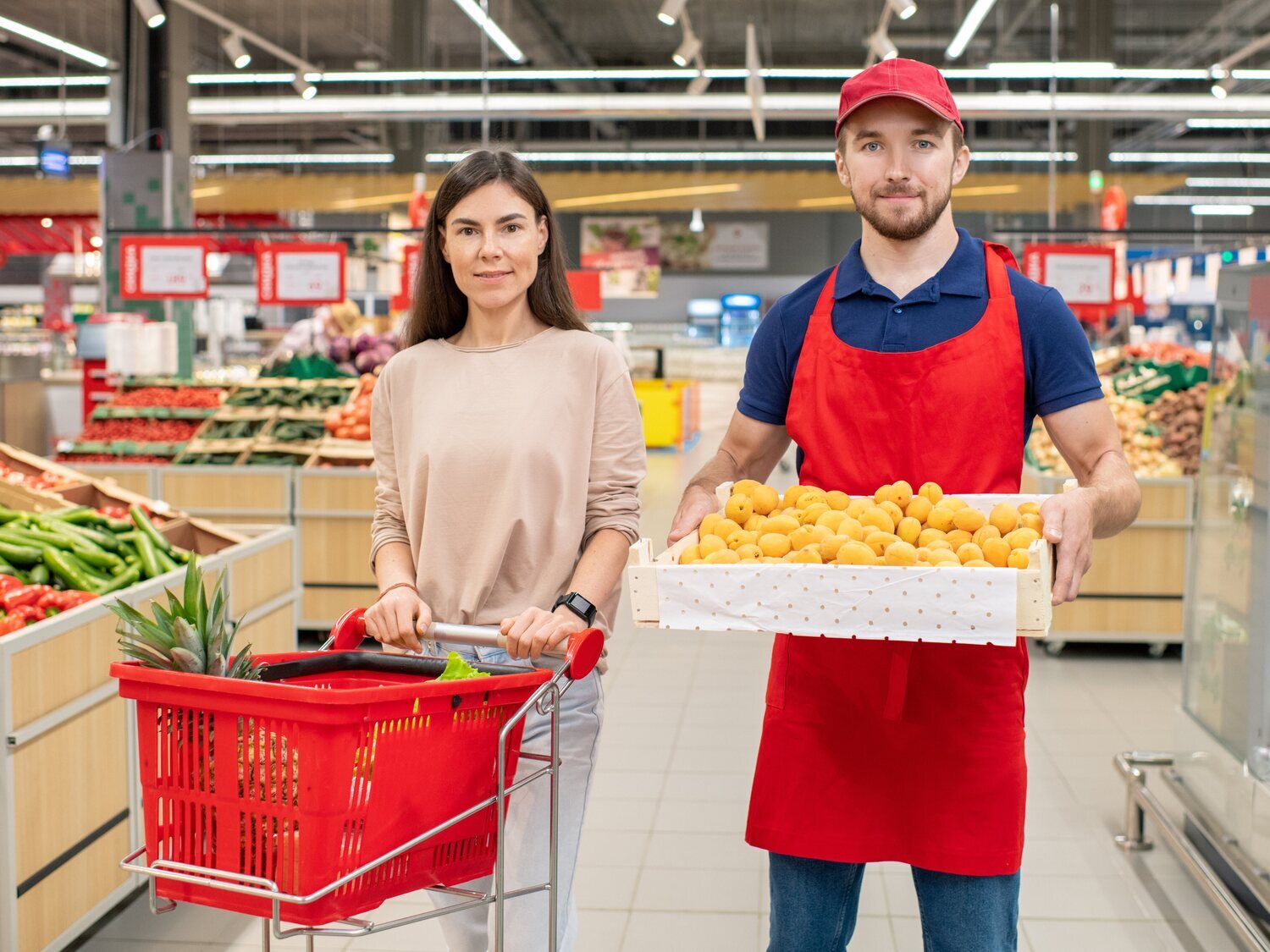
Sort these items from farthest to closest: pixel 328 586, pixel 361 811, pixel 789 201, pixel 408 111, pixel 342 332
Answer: pixel 789 201
pixel 408 111
pixel 342 332
pixel 328 586
pixel 361 811

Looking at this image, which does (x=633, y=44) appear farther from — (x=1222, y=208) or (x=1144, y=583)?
(x=1144, y=583)

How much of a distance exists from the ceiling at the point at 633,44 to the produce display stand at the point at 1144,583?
7.60 metres

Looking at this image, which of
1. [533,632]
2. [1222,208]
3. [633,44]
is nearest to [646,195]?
[633,44]

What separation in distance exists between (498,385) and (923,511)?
2.50 ft

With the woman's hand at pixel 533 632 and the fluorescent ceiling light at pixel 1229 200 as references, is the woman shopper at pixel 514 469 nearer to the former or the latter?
the woman's hand at pixel 533 632

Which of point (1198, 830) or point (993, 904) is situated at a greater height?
point (993, 904)

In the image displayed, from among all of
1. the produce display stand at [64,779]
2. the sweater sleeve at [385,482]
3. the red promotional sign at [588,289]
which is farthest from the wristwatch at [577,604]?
the red promotional sign at [588,289]

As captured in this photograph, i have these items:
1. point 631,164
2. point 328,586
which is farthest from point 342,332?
point 631,164

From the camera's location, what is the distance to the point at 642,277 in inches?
1004

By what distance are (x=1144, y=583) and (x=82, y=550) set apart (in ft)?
17.2

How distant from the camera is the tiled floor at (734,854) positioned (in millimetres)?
3723

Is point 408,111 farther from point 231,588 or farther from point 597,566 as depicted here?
point 597,566

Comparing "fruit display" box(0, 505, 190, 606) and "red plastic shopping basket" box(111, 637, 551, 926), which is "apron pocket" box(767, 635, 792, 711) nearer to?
"red plastic shopping basket" box(111, 637, 551, 926)

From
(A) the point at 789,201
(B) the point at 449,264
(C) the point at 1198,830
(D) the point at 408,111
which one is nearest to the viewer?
(B) the point at 449,264
